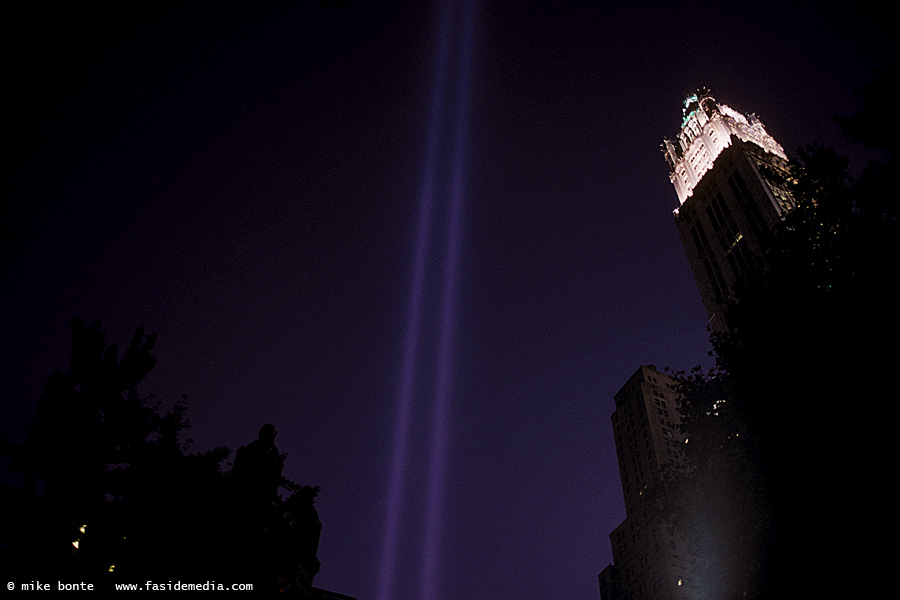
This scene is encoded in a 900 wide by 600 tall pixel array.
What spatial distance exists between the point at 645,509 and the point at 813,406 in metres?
58.0

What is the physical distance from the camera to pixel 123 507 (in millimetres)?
10969

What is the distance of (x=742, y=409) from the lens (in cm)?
1638

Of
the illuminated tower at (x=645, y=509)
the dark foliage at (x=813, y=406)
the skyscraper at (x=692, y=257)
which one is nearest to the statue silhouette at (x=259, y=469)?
the dark foliage at (x=813, y=406)

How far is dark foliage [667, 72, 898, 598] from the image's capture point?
12.4m

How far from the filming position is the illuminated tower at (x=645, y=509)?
189ft

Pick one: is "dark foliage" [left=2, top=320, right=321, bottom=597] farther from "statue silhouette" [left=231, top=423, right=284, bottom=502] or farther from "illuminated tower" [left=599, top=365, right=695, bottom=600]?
"illuminated tower" [left=599, top=365, right=695, bottom=600]

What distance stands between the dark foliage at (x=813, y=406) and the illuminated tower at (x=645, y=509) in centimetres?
3231

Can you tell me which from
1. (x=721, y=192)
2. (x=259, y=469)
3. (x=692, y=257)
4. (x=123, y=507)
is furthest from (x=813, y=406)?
(x=721, y=192)

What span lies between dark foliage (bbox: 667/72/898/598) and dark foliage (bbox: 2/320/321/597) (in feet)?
45.8

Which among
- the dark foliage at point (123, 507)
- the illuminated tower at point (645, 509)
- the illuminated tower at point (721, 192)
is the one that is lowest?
the dark foliage at point (123, 507)

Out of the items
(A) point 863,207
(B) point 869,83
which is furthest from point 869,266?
(B) point 869,83

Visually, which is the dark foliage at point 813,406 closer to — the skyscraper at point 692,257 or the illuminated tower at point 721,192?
the skyscraper at point 692,257

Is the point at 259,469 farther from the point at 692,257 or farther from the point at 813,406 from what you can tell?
the point at 692,257

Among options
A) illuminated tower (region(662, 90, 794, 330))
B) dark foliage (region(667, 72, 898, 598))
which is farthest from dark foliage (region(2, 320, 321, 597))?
illuminated tower (region(662, 90, 794, 330))
